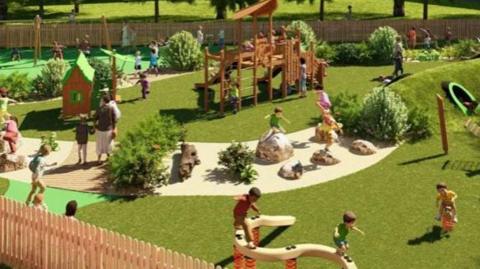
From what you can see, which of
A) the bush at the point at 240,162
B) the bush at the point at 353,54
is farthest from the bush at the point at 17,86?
the bush at the point at 353,54

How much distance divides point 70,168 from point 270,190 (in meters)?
6.12

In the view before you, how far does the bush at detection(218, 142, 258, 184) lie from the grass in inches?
1527

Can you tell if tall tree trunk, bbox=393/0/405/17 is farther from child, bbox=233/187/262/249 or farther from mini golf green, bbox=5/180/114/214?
child, bbox=233/187/262/249

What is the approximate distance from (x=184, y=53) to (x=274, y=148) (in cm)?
1638

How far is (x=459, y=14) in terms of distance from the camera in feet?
190

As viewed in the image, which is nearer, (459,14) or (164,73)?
(164,73)

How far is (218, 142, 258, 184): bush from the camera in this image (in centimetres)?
1916

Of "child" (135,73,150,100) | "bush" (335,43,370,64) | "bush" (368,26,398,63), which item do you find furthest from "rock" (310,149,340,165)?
"bush" (368,26,398,63)

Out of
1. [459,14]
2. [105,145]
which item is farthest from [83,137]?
[459,14]

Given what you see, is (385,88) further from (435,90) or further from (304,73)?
(304,73)

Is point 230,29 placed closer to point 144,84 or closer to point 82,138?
point 144,84

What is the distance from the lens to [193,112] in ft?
89.4

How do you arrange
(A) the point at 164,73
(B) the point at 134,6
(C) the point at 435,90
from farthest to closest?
(B) the point at 134,6 → (A) the point at 164,73 → (C) the point at 435,90

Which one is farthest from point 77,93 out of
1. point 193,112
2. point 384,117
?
point 384,117
